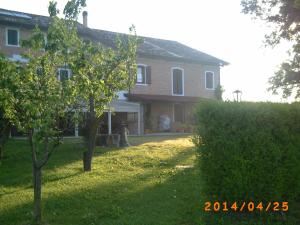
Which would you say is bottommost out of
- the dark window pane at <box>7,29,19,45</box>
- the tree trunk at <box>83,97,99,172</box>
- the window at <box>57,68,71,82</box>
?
the tree trunk at <box>83,97,99,172</box>

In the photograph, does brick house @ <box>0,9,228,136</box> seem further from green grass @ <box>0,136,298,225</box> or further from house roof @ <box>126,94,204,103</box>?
green grass @ <box>0,136,298,225</box>

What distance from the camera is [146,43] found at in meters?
34.1

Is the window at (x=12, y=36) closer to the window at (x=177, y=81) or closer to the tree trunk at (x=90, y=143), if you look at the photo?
the window at (x=177, y=81)

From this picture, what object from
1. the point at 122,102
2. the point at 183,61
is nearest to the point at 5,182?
the point at 122,102

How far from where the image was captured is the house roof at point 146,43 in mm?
26298

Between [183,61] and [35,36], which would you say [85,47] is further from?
[183,61]

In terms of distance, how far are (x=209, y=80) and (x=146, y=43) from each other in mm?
6228

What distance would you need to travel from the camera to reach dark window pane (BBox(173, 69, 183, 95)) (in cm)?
3353

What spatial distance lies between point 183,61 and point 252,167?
2710 centimetres

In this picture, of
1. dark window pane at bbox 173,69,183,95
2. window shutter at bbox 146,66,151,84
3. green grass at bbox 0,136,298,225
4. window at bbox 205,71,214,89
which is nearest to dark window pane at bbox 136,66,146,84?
window shutter at bbox 146,66,151,84

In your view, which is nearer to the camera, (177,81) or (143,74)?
(143,74)

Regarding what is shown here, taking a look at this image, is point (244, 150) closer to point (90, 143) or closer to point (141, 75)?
point (90, 143)
